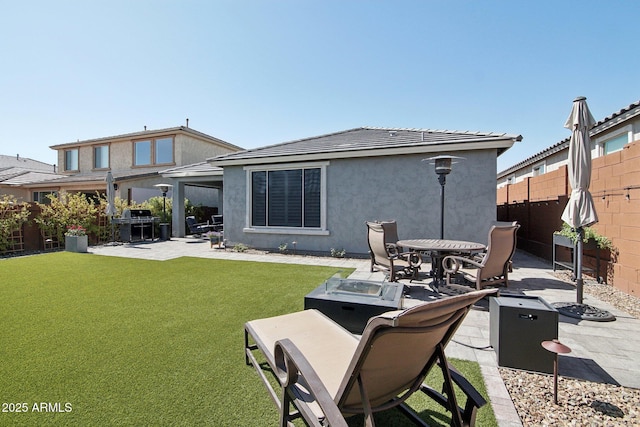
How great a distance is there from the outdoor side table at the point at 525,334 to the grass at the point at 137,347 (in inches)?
20.6

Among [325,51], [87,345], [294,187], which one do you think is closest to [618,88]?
[325,51]

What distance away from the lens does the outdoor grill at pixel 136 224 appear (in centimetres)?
1338

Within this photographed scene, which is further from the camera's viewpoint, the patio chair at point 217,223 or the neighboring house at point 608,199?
the patio chair at point 217,223

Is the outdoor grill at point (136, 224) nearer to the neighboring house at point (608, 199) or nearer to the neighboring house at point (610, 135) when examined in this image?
the neighboring house at point (610, 135)

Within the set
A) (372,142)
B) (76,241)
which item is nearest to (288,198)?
(372,142)

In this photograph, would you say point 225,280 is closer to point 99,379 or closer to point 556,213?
point 99,379

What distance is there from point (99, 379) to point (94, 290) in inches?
157

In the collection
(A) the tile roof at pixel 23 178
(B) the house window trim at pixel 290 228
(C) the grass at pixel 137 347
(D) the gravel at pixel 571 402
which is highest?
(A) the tile roof at pixel 23 178

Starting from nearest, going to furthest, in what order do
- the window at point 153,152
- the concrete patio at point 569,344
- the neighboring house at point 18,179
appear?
1. the concrete patio at point 569,344
2. the window at point 153,152
3. the neighboring house at point 18,179

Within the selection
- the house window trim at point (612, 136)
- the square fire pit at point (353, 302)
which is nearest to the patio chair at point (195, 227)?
the square fire pit at point (353, 302)

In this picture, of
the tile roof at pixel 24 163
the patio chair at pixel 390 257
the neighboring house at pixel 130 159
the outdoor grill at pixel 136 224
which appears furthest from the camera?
the tile roof at pixel 24 163

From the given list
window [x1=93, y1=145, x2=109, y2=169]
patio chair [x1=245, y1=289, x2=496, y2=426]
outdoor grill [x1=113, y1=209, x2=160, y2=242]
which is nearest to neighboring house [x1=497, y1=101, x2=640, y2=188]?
patio chair [x1=245, y1=289, x2=496, y2=426]

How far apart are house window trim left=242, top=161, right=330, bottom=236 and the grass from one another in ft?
10.7

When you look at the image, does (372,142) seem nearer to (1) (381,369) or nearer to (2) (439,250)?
(2) (439,250)
